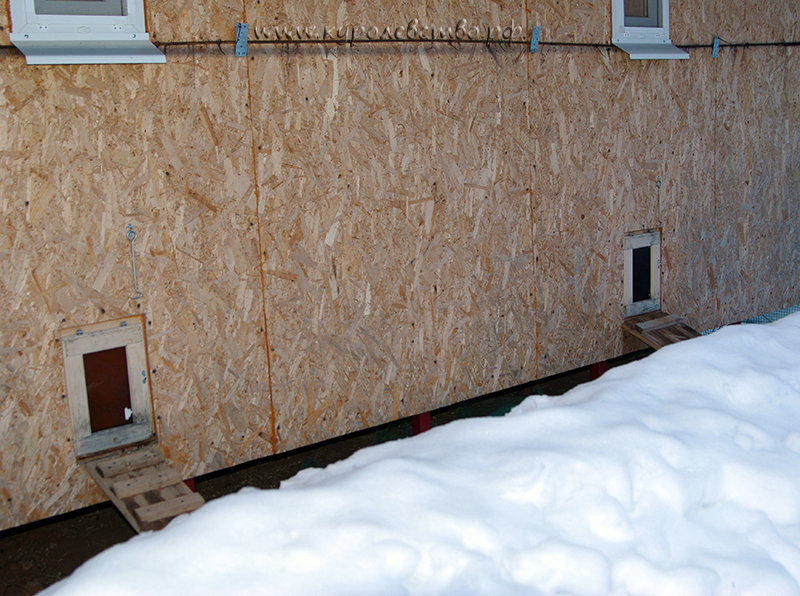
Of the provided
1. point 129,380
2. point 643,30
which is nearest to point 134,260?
point 129,380

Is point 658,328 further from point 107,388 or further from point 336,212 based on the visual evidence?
point 107,388

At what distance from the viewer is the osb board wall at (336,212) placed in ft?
10.7

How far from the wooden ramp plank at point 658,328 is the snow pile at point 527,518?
2358 mm

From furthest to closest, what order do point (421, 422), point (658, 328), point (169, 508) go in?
point (658, 328) → point (421, 422) → point (169, 508)

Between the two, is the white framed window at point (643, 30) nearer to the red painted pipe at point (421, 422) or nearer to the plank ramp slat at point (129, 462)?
the red painted pipe at point (421, 422)

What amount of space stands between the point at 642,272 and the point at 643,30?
5.55ft

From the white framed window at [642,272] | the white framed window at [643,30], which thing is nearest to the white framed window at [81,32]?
the white framed window at [643,30]

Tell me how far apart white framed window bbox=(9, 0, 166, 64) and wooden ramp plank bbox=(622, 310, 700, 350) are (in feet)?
11.8

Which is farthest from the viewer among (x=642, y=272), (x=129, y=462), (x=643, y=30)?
(x=642, y=272)

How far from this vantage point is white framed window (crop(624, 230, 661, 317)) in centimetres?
546

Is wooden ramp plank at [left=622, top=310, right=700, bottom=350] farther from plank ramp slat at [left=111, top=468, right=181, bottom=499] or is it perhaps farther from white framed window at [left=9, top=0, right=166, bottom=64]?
white framed window at [left=9, top=0, right=166, bottom=64]

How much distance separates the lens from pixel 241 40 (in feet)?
11.7

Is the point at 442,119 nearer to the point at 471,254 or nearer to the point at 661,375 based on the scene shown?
the point at 471,254

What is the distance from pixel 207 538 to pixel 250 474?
280cm
